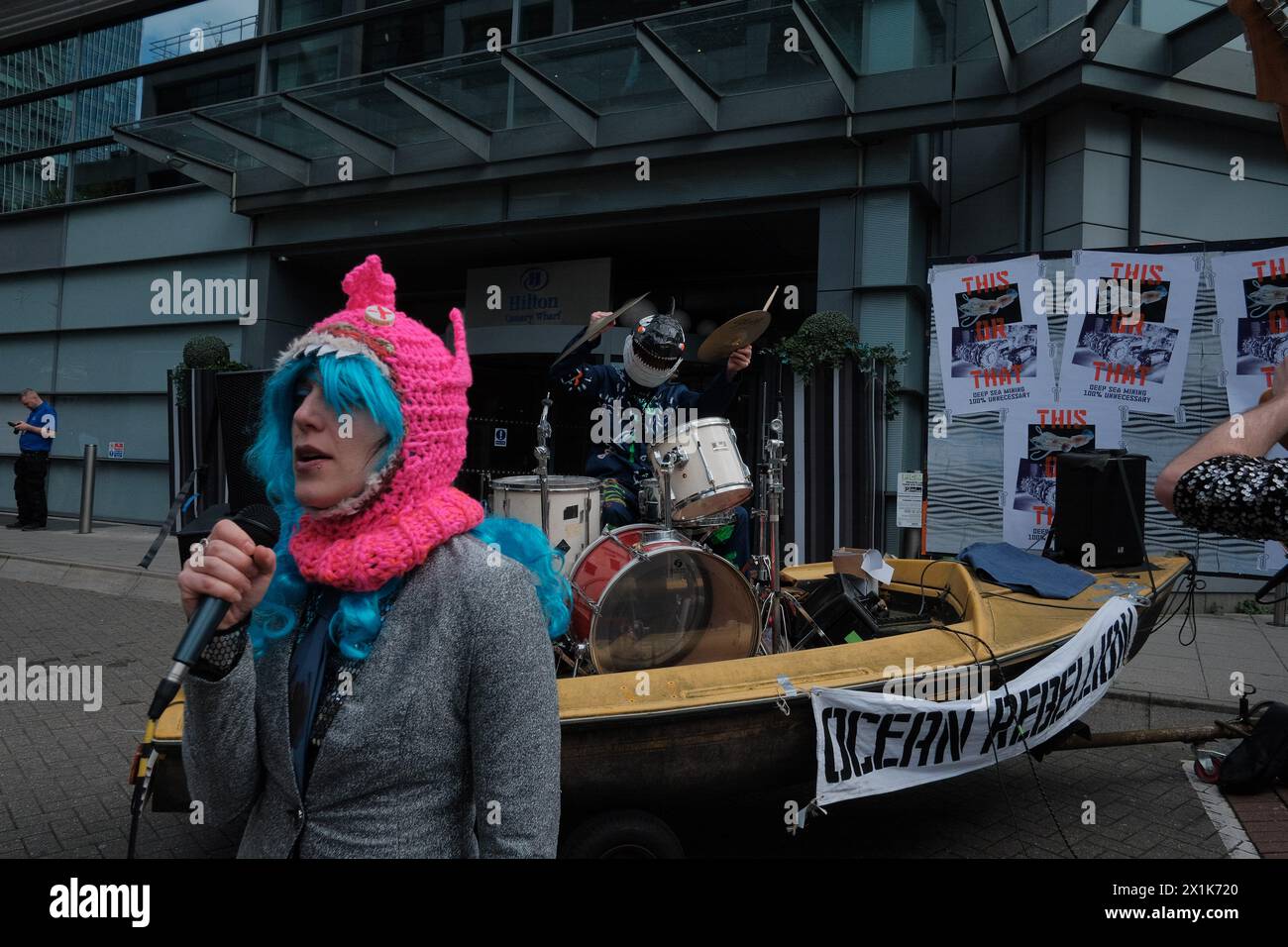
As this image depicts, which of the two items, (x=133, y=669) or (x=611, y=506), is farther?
(x=133, y=669)

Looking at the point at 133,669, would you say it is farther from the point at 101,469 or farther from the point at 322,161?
the point at 101,469

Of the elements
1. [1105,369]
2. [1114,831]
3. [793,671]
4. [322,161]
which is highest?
[322,161]

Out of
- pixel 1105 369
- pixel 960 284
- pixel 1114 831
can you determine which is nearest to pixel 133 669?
pixel 1114 831

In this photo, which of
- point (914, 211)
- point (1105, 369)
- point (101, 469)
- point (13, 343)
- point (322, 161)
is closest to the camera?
point (1105, 369)

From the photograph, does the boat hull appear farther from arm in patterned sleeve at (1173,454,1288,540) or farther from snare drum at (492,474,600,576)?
arm in patterned sleeve at (1173,454,1288,540)

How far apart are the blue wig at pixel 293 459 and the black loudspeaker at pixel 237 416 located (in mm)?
5915

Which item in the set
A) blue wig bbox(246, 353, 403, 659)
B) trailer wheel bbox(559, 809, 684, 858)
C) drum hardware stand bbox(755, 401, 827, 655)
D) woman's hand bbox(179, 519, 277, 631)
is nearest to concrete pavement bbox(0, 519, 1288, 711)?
drum hardware stand bbox(755, 401, 827, 655)

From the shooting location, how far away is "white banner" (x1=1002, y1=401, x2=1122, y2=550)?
6902 millimetres

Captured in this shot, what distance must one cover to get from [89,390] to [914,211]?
13.8 metres

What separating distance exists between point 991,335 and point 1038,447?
0.98m

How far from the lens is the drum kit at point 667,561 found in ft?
12.2

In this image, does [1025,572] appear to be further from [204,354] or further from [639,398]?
[204,354]
